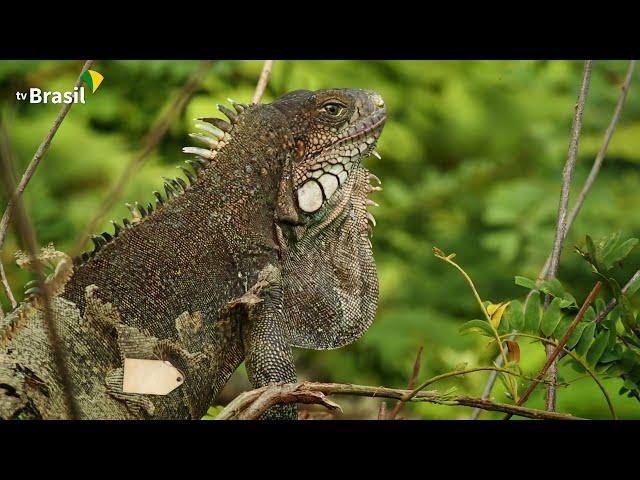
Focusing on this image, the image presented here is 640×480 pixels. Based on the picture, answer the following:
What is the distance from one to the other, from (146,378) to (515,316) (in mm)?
1387

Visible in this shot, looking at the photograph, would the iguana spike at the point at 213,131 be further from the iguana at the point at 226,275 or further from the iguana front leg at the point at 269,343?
the iguana front leg at the point at 269,343

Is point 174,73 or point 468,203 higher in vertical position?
point 174,73

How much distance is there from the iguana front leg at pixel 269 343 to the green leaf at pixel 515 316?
0.93m

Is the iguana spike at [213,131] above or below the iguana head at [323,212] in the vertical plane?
above

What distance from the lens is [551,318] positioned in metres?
3.39

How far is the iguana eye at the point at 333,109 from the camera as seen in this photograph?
417 cm

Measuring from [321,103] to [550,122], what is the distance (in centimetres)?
501

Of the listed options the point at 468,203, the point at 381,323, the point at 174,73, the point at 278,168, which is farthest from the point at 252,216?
the point at 468,203

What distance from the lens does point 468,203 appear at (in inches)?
327

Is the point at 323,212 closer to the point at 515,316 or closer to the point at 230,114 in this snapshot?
the point at 230,114

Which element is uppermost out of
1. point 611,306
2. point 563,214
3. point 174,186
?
point 174,186

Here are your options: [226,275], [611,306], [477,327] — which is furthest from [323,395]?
[611,306]

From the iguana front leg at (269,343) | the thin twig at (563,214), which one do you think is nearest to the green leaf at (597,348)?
the thin twig at (563,214)

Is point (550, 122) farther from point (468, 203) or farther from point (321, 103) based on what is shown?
point (321, 103)
